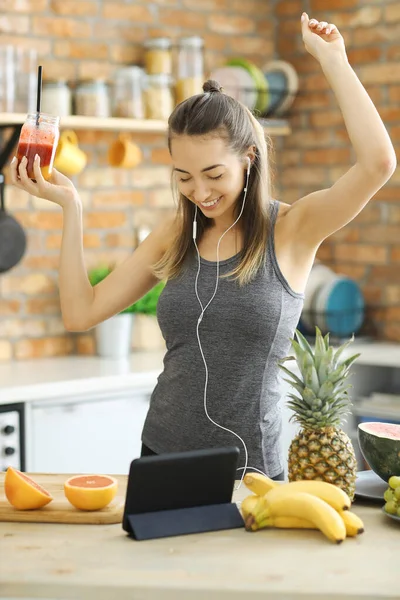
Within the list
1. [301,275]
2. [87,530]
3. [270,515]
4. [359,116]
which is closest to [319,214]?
[301,275]

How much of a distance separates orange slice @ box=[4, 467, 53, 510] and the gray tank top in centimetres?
48

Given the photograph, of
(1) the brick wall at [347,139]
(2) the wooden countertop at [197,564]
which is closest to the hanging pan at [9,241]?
(1) the brick wall at [347,139]

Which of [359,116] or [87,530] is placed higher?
[359,116]

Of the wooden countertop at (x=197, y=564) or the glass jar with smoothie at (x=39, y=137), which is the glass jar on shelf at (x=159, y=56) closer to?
the glass jar with smoothie at (x=39, y=137)

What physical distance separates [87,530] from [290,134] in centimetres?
310

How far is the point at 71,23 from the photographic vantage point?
3863mm

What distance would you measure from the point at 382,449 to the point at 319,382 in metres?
0.20

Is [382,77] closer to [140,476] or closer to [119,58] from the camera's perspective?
[119,58]

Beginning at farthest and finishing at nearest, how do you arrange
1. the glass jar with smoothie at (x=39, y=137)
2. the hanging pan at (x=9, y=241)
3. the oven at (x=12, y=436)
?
the hanging pan at (x=9, y=241)
the oven at (x=12, y=436)
the glass jar with smoothie at (x=39, y=137)

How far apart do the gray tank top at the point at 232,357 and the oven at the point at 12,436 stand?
1.03 m

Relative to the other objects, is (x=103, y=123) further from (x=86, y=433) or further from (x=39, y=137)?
(x=39, y=137)

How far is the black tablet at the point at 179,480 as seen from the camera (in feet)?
5.44

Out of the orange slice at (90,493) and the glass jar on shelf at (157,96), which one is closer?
the orange slice at (90,493)

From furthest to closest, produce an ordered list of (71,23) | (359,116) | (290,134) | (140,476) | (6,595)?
(290,134)
(71,23)
(359,116)
(140,476)
(6,595)
